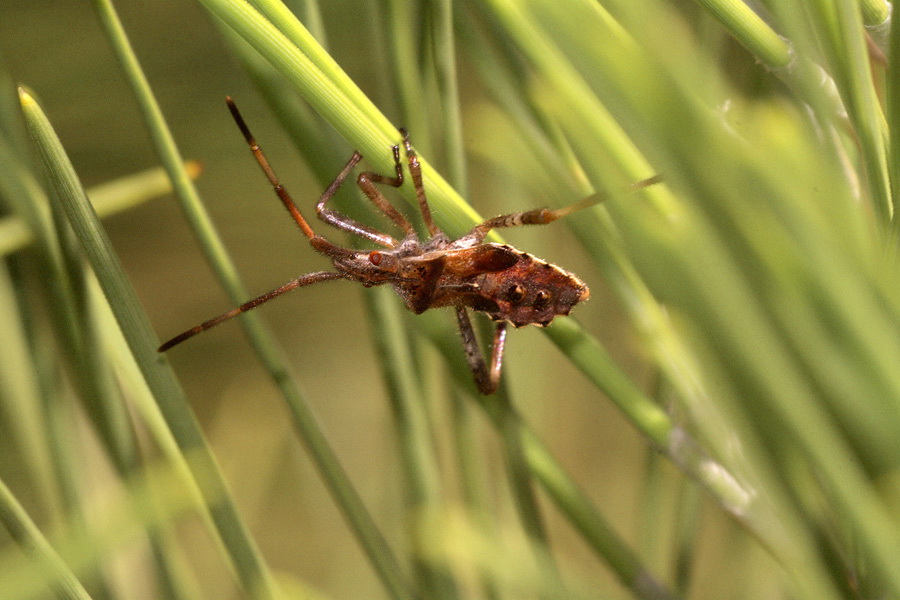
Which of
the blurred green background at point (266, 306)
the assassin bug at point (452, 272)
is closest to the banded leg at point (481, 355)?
the assassin bug at point (452, 272)

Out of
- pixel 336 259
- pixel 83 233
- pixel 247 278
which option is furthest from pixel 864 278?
pixel 247 278

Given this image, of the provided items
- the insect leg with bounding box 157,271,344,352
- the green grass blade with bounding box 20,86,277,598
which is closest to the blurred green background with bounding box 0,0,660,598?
the insect leg with bounding box 157,271,344,352

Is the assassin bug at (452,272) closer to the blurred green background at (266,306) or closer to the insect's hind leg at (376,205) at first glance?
the insect's hind leg at (376,205)

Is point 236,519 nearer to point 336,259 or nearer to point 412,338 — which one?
point 412,338

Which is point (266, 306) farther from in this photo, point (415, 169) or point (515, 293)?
point (415, 169)

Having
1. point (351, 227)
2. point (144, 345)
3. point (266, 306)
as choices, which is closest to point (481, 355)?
point (351, 227)

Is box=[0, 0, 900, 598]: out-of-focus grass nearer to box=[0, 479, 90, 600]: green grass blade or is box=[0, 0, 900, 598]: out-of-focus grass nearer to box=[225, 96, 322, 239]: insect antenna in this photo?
box=[0, 479, 90, 600]: green grass blade

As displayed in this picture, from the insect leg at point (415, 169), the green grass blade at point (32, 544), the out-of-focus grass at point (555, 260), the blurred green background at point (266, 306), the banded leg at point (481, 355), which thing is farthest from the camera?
the blurred green background at point (266, 306)
